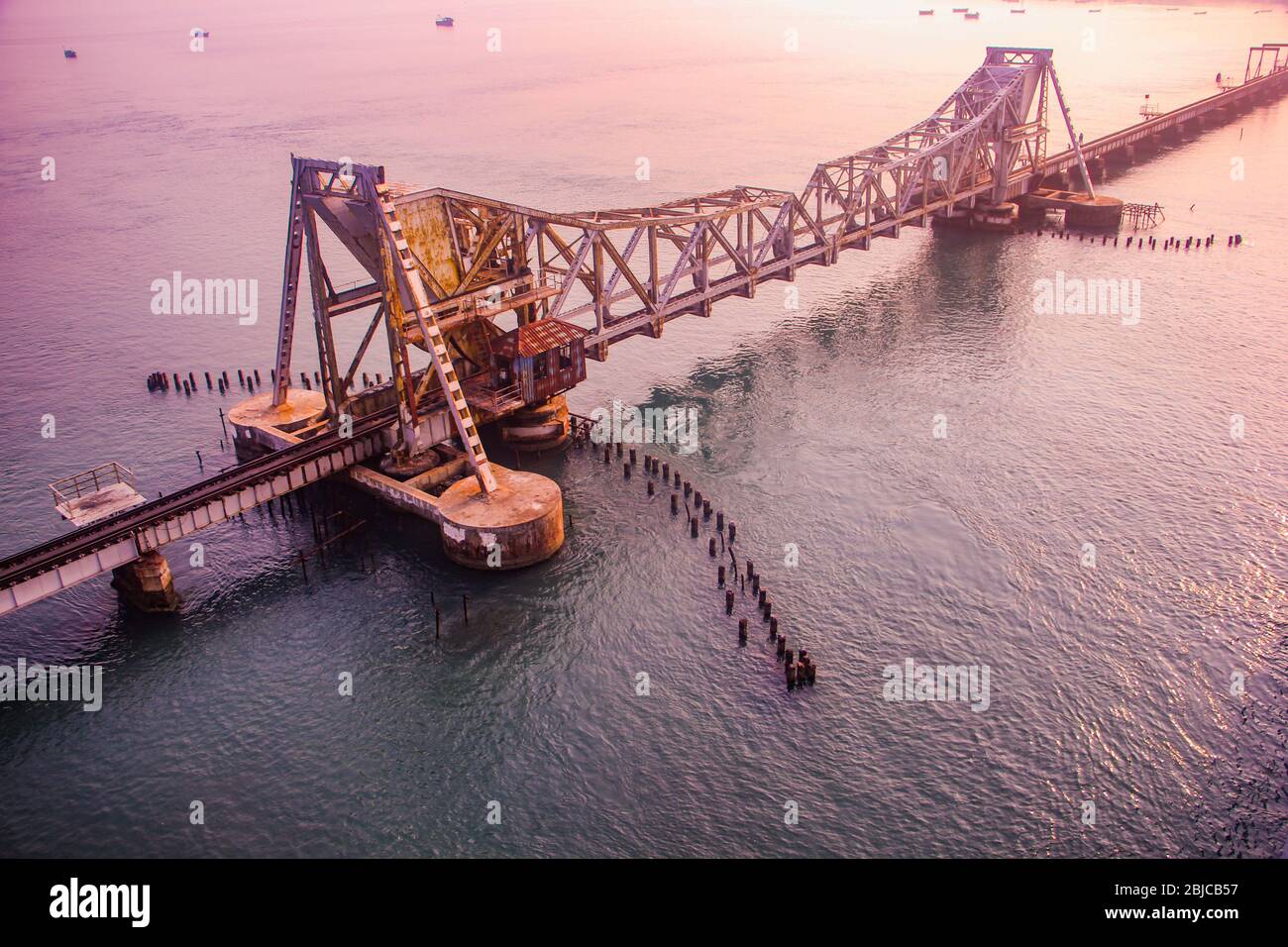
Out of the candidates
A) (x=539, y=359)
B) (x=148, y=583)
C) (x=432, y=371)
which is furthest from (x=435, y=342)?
(x=148, y=583)

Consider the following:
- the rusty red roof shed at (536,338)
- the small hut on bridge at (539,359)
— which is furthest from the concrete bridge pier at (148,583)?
the rusty red roof shed at (536,338)

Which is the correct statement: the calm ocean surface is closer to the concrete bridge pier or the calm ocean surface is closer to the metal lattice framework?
the concrete bridge pier

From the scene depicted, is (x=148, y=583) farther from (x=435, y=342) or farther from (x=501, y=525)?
(x=435, y=342)

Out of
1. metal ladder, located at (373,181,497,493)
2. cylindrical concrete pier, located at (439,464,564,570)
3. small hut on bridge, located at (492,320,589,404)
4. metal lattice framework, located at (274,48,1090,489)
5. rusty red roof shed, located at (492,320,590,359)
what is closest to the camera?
cylindrical concrete pier, located at (439,464,564,570)

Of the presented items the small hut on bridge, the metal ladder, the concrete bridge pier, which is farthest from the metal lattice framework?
the concrete bridge pier

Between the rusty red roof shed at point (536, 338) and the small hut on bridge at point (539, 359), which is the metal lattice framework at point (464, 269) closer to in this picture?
the small hut on bridge at point (539, 359)

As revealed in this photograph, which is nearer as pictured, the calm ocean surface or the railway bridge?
the calm ocean surface
